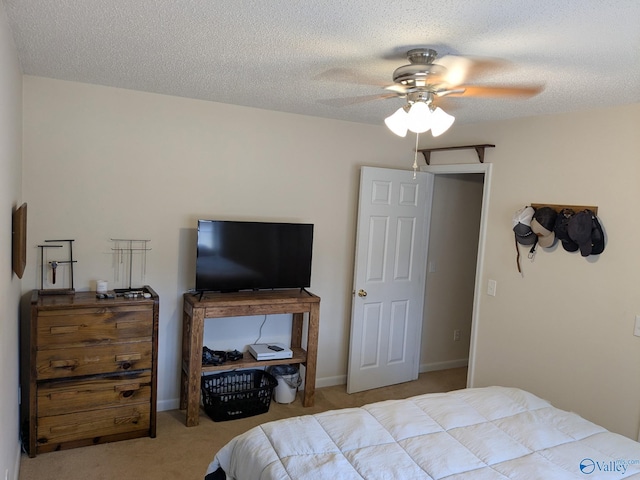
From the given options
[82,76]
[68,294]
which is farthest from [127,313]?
[82,76]

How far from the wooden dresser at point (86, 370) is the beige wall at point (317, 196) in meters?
0.43

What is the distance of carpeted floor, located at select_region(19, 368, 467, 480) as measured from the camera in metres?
2.84

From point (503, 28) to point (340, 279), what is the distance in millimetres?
2776

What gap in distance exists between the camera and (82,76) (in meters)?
3.03

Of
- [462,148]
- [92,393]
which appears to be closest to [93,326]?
[92,393]

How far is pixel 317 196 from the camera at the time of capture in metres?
4.11

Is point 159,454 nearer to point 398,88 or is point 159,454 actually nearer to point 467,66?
point 398,88

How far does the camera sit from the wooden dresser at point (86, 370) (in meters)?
2.90

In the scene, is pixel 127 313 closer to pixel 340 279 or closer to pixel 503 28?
pixel 340 279

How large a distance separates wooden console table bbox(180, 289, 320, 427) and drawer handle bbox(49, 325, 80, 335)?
29.5 inches

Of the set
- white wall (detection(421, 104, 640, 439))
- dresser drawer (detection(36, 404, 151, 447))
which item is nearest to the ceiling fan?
white wall (detection(421, 104, 640, 439))

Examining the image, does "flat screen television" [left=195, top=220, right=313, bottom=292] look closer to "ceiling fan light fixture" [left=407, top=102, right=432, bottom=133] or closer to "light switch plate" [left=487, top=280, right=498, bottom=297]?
"light switch plate" [left=487, top=280, right=498, bottom=297]

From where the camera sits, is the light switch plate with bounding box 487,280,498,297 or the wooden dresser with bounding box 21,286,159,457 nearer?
the wooden dresser with bounding box 21,286,159,457

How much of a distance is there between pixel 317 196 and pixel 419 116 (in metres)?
2.05
